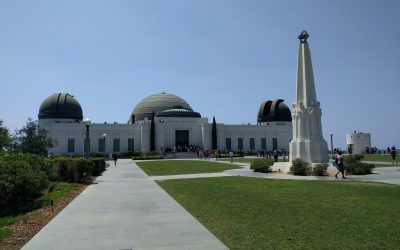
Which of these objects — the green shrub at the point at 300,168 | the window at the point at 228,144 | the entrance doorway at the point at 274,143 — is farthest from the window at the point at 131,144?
the green shrub at the point at 300,168

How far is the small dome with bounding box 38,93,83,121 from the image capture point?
242 feet

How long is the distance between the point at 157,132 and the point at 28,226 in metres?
63.1

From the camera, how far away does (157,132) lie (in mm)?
71938

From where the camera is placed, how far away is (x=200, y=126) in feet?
248

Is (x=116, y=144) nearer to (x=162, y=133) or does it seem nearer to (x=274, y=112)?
(x=162, y=133)

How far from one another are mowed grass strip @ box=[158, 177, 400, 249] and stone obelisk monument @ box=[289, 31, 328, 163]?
39.9 feet

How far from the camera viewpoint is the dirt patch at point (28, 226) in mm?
7260

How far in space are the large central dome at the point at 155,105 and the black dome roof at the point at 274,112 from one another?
1854cm

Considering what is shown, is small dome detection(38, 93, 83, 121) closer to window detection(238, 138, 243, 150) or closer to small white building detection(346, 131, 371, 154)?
window detection(238, 138, 243, 150)

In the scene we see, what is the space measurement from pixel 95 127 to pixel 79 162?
52.0m

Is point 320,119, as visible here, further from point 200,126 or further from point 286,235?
point 200,126

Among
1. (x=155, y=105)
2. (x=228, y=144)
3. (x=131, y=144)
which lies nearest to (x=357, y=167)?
(x=228, y=144)

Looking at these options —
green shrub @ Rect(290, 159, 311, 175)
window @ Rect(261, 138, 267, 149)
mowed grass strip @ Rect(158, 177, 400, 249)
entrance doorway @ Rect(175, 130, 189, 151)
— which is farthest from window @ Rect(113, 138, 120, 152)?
mowed grass strip @ Rect(158, 177, 400, 249)

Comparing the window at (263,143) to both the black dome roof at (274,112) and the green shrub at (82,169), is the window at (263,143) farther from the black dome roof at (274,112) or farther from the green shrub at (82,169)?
the green shrub at (82,169)
